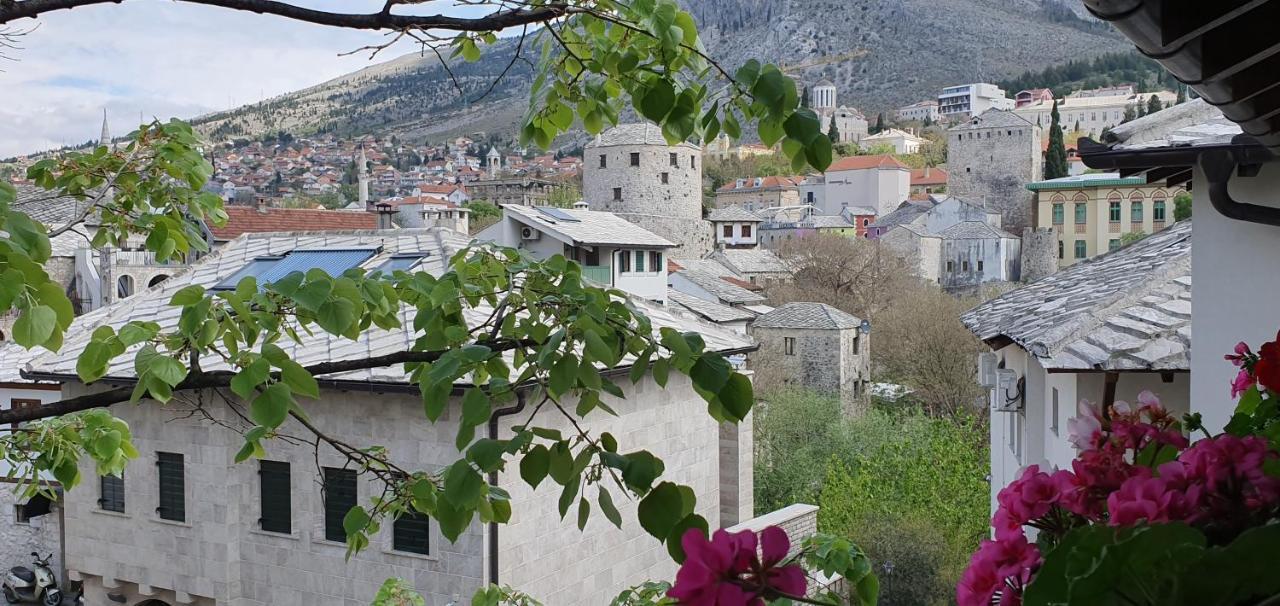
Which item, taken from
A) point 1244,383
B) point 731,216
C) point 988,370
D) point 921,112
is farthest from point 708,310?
point 921,112

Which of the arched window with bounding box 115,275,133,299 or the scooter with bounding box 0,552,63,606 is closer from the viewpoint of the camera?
the scooter with bounding box 0,552,63,606

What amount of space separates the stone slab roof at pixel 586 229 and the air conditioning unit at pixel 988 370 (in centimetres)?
1377

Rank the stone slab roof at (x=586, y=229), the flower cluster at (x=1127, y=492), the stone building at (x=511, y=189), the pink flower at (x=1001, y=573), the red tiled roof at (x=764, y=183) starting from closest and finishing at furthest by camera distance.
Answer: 1. the flower cluster at (x=1127, y=492)
2. the pink flower at (x=1001, y=573)
3. the stone slab roof at (x=586, y=229)
4. the stone building at (x=511, y=189)
5. the red tiled roof at (x=764, y=183)

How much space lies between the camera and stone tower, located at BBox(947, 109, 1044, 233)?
68062 mm

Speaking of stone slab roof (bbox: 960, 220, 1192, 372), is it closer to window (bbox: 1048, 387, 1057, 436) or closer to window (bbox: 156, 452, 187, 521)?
window (bbox: 1048, 387, 1057, 436)

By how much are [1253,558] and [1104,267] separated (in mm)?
7847

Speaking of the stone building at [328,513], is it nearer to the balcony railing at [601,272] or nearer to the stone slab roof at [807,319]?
→ the balcony railing at [601,272]

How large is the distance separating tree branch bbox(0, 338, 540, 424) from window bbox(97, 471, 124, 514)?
10.8 metres

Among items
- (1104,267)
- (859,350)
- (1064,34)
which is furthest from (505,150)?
(1104,267)

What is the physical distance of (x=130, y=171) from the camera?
10.8ft

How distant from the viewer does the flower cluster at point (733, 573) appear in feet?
3.01

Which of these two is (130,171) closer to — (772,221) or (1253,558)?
(1253,558)

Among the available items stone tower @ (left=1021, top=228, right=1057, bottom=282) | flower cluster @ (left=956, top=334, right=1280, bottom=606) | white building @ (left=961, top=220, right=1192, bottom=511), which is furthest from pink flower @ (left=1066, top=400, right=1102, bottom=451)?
stone tower @ (left=1021, top=228, right=1057, bottom=282)

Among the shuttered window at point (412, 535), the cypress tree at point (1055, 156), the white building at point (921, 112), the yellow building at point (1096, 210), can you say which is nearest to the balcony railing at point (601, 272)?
the shuttered window at point (412, 535)
